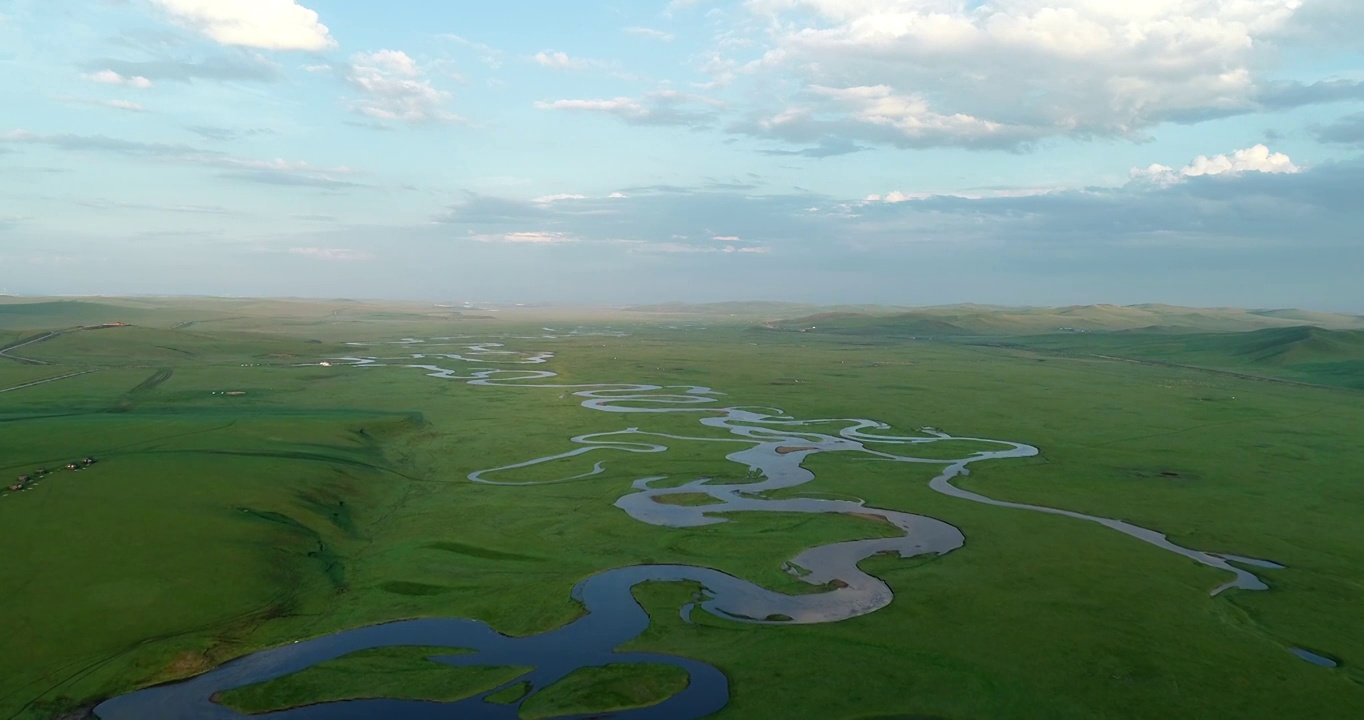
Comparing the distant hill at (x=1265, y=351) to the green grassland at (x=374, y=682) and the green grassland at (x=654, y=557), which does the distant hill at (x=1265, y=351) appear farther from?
the green grassland at (x=374, y=682)

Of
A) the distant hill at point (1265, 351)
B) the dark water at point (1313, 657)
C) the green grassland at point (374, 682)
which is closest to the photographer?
the green grassland at point (374, 682)

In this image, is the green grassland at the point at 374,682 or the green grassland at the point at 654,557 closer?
the green grassland at the point at 374,682

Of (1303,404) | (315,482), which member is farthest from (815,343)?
(315,482)

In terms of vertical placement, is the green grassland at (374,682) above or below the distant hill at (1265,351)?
below

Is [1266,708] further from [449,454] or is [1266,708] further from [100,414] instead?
[100,414]

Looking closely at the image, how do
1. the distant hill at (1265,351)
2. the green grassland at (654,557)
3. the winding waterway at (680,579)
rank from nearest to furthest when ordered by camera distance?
the winding waterway at (680,579) < the green grassland at (654,557) < the distant hill at (1265,351)

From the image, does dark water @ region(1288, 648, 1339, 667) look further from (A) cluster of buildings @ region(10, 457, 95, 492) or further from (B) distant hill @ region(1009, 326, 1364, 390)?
(B) distant hill @ region(1009, 326, 1364, 390)

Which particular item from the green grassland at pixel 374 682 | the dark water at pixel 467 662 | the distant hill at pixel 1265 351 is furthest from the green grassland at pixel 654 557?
the distant hill at pixel 1265 351
